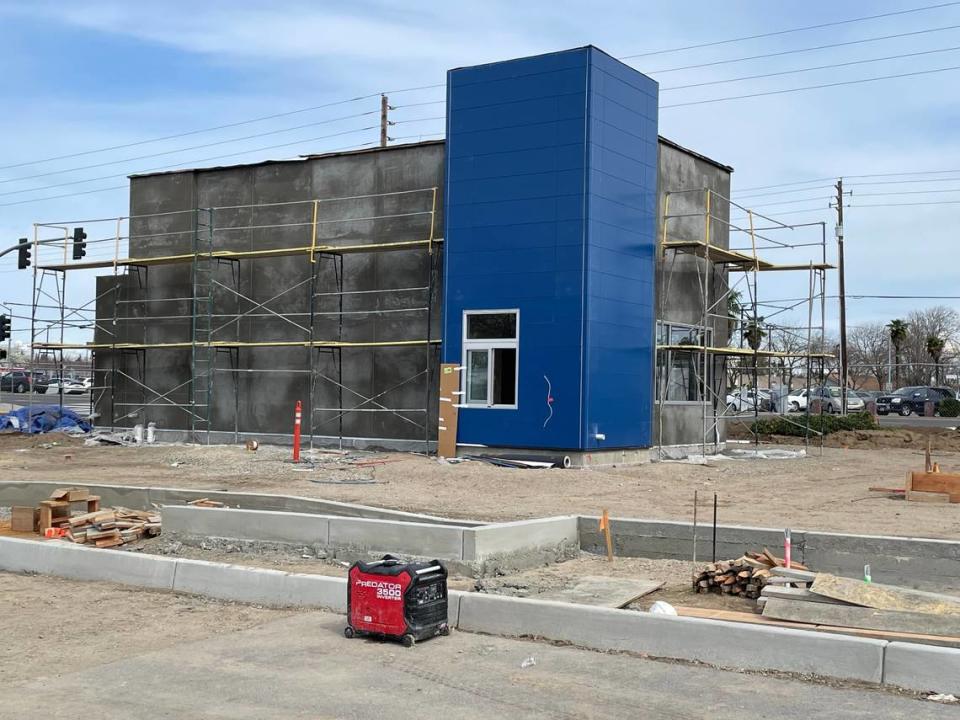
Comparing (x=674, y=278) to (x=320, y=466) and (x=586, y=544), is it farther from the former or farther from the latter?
(x=586, y=544)

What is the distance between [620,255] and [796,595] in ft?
46.9

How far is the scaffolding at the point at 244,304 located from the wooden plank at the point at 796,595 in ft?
48.3

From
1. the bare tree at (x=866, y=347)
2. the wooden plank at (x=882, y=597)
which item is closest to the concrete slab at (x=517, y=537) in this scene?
the wooden plank at (x=882, y=597)

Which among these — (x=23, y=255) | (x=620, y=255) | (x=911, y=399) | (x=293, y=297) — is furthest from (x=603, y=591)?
(x=911, y=399)

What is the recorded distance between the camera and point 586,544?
1336 centimetres

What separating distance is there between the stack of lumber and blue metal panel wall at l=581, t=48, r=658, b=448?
992cm

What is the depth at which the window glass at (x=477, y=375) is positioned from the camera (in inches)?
909

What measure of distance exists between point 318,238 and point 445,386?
562 cm

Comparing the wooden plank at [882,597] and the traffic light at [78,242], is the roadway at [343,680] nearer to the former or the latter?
the wooden plank at [882,597]

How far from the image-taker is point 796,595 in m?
9.34

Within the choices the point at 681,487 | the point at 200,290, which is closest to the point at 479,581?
the point at 681,487

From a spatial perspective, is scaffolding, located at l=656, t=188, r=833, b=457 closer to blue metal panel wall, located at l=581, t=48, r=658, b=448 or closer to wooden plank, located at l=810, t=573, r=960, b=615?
blue metal panel wall, located at l=581, t=48, r=658, b=448

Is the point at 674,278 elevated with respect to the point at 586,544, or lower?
elevated

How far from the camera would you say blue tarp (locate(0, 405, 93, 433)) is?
31.3m
